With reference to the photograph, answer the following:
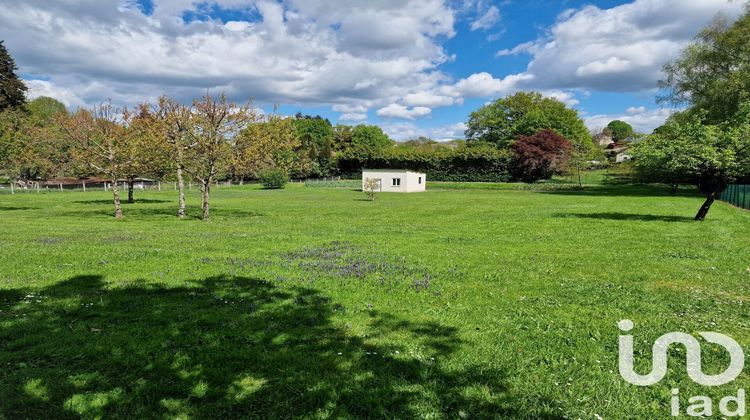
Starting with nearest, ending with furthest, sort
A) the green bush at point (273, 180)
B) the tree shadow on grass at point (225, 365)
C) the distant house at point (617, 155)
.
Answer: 1. the tree shadow on grass at point (225, 365)
2. the green bush at point (273, 180)
3. the distant house at point (617, 155)

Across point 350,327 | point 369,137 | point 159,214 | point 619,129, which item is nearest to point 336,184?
point 369,137

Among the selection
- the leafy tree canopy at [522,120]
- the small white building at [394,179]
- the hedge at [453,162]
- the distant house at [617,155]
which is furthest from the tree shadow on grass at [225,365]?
the leafy tree canopy at [522,120]

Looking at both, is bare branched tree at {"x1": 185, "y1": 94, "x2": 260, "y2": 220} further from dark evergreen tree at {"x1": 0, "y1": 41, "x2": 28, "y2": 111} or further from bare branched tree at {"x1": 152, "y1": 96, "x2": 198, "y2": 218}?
dark evergreen tree at {"x1": 0, "y1": 41, "x2": 28, "y2": 111}

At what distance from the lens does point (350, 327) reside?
5551mm

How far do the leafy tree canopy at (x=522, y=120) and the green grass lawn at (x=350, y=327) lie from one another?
7850cm

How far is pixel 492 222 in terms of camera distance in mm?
18609

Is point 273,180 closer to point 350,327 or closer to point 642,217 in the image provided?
point 642,217

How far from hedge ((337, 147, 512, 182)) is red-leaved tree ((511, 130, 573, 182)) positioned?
2.32m

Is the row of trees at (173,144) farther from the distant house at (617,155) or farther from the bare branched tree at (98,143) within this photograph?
the distant house at (617,155)

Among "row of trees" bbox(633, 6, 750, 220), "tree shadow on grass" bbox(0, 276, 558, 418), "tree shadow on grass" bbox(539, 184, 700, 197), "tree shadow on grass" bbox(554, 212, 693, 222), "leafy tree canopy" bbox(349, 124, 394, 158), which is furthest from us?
"leafy tree canopy" bbox(349, 124, 394, 158)

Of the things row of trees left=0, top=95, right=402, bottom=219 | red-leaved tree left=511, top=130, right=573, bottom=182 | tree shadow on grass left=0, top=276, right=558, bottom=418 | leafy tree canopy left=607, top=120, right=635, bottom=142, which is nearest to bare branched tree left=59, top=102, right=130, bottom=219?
row of trees left=0, top=95, right=402, bottom=219

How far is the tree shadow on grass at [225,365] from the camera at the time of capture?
3.75 m

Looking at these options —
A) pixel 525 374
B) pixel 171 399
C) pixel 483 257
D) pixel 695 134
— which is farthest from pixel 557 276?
pixel 695 134

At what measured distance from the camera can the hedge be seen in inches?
2876
